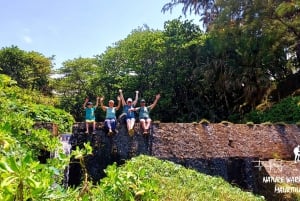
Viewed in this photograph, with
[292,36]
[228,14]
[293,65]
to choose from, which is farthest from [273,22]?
[293,65]

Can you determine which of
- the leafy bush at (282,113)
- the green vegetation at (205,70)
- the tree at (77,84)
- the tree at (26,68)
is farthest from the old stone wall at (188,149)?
the tree at (26,68)

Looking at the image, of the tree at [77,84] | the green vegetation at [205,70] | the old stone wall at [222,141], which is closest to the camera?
the old stone wall at [222,141]

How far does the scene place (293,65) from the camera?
1748 centimetres

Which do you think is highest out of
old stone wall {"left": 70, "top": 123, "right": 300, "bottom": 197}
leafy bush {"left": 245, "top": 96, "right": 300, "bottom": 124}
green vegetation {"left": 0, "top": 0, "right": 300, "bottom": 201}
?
green vegetation {"left": 0, "top": 0, "right": 300, "bottom": 201}

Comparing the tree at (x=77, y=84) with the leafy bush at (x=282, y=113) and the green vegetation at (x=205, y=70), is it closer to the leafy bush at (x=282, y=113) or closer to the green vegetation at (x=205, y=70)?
the green vegetation at (x=205, y=70)

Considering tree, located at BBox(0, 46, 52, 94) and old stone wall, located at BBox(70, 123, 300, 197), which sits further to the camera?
tree, located at BBox(0, 46, 52, 94)

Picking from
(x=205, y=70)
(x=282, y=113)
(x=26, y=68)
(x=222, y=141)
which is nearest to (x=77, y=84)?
(x=26, y=68)

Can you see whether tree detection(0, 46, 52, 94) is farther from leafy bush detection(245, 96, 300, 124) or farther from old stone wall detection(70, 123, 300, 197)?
old stone wall detection(70, 123, 300, 197)

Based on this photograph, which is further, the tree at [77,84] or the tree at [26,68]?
the tree at [26,68]

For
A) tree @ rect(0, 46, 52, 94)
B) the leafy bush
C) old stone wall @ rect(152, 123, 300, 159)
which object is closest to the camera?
old stone wall @ rect(152, 123, 300, 159)

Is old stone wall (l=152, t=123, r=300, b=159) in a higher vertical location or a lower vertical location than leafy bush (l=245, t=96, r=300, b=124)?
lower

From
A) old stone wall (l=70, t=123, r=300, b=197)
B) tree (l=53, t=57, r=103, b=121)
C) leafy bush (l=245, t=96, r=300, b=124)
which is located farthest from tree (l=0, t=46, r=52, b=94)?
old stone wall (l=70, t=123, r=300, b=197)

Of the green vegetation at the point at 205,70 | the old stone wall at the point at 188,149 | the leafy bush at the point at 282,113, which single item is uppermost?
the green vegetation at the point at 205,70

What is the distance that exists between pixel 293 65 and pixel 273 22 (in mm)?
3165
